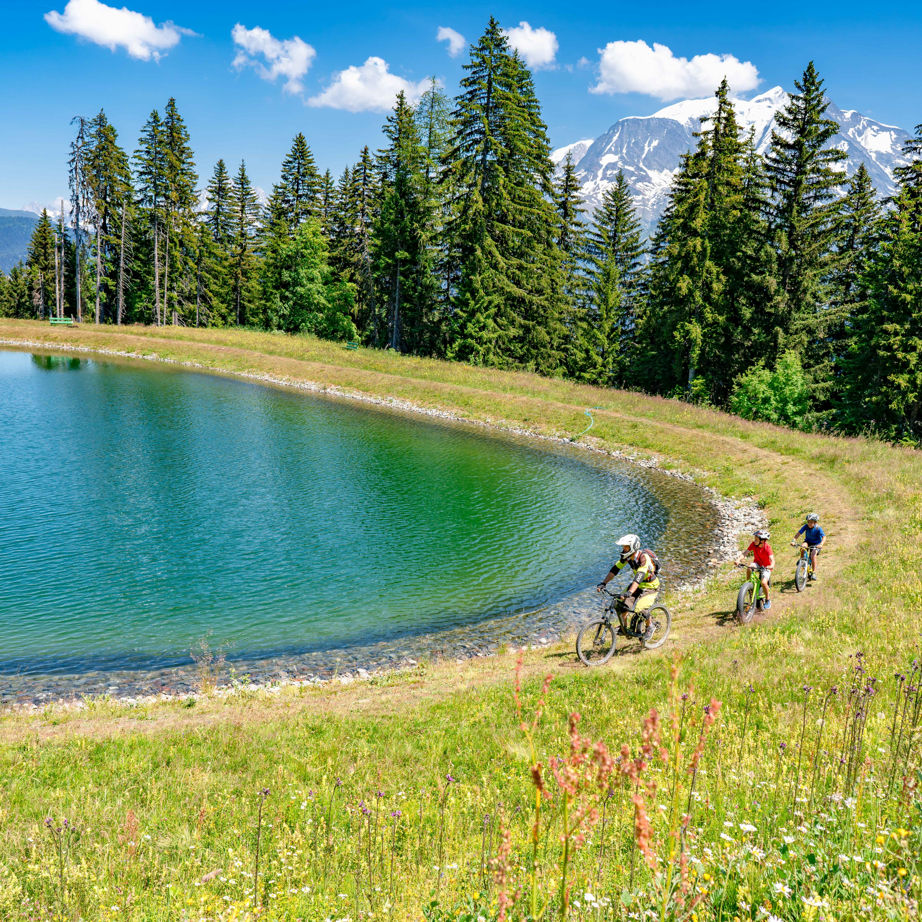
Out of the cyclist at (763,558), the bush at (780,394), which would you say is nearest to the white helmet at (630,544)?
the cyclist at (763,558)

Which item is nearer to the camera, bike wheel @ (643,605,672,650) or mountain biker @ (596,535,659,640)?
mountain biker @ (596,535,659,640)

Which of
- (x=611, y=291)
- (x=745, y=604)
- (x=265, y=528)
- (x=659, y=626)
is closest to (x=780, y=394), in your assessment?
(x=611, y=291)

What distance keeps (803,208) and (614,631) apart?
4235 cm

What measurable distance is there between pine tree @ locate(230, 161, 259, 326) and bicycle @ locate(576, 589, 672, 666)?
265 ft

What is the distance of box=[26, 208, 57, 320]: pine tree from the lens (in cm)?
9138

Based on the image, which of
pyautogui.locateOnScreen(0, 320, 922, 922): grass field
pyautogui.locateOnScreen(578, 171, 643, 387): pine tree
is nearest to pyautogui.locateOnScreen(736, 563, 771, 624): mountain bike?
pyautogui.locateOnScreen(0, 320, 922, 922): grass field

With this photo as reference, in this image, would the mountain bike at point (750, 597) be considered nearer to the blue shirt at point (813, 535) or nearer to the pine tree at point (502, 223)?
the blue shirt at point (813, 535)

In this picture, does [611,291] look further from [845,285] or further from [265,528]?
[265,528]

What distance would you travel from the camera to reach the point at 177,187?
238 ft

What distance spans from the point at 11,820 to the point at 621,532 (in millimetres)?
20495

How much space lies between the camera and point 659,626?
14.7 metres

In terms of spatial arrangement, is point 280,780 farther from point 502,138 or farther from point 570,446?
point 502,138

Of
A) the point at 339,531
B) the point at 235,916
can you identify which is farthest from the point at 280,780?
the point at 339,531

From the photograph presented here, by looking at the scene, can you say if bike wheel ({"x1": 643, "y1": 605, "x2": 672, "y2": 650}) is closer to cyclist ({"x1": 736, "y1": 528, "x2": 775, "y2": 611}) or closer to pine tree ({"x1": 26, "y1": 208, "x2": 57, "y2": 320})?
cyclist ({"x1": 736, "y1": 528, "x2": 775, "y2": 611})
